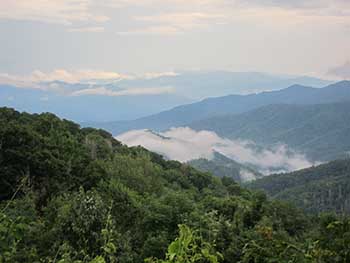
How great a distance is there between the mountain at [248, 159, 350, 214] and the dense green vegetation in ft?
202

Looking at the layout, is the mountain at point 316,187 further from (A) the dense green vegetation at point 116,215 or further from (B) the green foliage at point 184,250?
(B) the green foliage at point 184,250

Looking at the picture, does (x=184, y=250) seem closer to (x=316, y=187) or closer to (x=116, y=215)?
(x=116, y=215)

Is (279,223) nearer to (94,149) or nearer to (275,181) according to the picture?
(94,149)

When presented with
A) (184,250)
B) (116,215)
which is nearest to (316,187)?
(116,215)

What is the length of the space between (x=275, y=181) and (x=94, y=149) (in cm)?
10387

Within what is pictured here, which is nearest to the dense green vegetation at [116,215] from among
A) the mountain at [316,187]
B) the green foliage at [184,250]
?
the green foliage at [184,250]

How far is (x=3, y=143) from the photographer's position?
2725 centimetres

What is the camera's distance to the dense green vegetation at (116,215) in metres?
7.70

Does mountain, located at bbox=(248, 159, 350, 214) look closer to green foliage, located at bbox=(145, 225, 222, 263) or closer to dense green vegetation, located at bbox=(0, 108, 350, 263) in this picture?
dense green vegetation, located at bbox=(0, 108, 350, 263)

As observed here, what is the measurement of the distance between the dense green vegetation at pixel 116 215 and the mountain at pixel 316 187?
61720mm

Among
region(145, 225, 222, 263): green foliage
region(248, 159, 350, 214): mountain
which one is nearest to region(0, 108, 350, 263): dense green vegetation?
region(145, 225, 222, 263): green foliage

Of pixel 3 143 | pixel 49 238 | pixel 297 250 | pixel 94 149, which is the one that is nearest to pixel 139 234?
pixel 49 238

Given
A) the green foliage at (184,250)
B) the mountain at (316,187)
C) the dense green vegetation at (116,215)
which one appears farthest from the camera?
the mountain at (316,187)

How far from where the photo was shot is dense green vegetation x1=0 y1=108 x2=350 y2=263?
7.70m
